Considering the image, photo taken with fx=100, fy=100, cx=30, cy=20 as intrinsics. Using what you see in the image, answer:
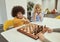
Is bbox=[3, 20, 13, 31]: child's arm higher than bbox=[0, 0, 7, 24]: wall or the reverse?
the reverse

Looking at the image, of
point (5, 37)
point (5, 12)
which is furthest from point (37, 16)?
point (5, 12)

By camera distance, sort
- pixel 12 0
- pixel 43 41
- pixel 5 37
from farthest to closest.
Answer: pixel 12 0 → pixel 5 37 → pixel 43 41

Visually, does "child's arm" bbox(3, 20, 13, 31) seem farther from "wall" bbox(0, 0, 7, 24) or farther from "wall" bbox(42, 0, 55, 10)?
"wall" bbox(42, 0, 55, 10)

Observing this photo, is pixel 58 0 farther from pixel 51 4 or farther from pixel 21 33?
pixel 21 33

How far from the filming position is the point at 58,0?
3.60 m

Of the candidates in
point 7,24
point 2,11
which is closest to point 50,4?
point 2,11

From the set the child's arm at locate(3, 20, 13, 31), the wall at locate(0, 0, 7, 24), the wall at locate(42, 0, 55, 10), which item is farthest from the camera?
the wall at locate(42, 0, 55, 10)

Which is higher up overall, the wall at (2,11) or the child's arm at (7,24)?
the wall at (2,11)

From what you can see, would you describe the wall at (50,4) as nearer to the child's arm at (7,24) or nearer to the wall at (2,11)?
the wall at (2,11)

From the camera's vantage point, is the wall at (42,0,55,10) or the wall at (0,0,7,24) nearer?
the wall at (0,0,7,24)

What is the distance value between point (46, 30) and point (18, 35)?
330 mm

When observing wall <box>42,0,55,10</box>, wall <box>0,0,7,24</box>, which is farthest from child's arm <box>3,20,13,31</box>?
wall <box>42,0,55,10</box>

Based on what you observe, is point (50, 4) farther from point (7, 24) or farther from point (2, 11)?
point (7, 24)

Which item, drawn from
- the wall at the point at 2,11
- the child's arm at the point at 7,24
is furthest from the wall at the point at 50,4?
the child's arm at the point at 7,24
